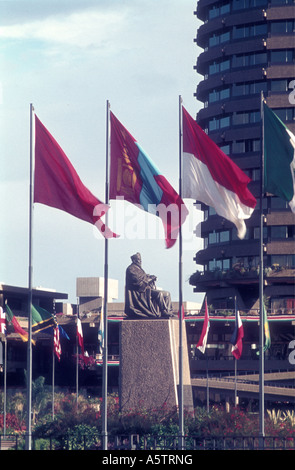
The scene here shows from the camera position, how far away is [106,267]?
136 ft

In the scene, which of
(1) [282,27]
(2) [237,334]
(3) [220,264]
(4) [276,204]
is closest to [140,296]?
(2) [237,334]

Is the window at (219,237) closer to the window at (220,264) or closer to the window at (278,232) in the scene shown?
the window at (220,264)

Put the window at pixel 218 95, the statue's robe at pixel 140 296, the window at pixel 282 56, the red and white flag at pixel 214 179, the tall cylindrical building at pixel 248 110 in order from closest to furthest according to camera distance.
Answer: the red and white flag at pixel 214 179, the statue's robe at pixel 140 296, the tall cylindrical building at pixel 248 110, the window at pixel 282 56, the window at pixel 218 95

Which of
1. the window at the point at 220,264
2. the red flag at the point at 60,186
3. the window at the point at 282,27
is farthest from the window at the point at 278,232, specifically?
the red flag at the point at 60,186

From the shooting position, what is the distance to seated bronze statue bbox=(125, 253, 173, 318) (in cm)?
5450

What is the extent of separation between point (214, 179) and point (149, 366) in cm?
1681

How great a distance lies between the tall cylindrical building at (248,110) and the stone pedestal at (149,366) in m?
53.9

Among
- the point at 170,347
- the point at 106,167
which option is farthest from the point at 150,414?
the point at 106,167

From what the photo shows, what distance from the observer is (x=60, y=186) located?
37094mm

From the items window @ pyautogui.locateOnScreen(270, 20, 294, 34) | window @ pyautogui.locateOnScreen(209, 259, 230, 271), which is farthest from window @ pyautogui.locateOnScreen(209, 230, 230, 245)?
window @ pyautogui.locateOnScreen(270, 20, 294, 34)

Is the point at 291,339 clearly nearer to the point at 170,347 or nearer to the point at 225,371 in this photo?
the point at 225,371

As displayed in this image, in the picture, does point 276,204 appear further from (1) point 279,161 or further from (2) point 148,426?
(1) point 279,161

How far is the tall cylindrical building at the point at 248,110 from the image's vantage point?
108125 millimetres

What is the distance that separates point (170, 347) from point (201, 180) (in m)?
15.7
